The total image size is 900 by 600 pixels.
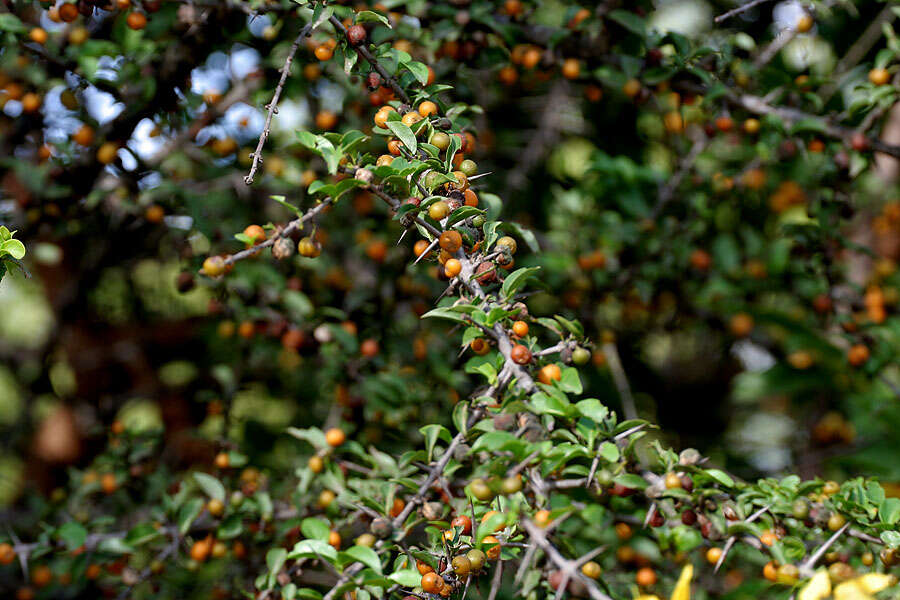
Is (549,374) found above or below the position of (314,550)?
above

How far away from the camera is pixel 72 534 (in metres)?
2.00

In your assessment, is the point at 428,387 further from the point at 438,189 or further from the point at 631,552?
the point at 438,189

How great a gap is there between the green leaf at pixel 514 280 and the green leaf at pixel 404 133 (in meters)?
0.31

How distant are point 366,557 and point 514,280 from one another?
60 centimetres

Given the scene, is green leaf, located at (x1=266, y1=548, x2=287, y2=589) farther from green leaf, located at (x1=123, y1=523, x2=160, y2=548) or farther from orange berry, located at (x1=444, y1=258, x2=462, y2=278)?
orange berry, located at (x1=444, y1=258, x2=462, y2=278)

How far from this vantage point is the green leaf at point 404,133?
1.45 meters

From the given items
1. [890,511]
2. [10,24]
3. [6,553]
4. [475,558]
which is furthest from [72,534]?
[890,511]

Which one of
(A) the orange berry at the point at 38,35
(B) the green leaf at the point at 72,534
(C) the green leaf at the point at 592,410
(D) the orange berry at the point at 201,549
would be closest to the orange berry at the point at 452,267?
(C) the green leaf at the point at 592,410

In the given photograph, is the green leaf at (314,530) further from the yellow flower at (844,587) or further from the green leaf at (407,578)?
the yellow flower at (844,587)

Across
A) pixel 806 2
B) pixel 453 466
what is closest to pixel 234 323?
pixel 453 466

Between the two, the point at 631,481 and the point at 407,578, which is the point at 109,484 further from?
the point at 631,481

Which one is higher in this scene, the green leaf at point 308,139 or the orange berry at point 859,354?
the green leaf at point 308,139

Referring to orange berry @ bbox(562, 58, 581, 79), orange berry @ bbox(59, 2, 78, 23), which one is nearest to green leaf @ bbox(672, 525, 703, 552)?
orange berry @ bbox(562, 58, 581, 79)

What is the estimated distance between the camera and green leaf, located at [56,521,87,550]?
78.1 inches
